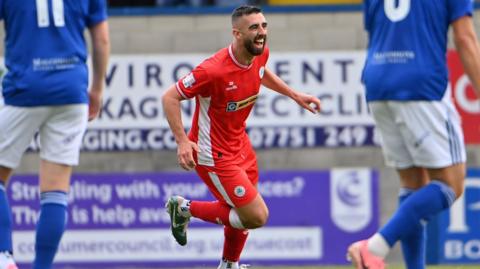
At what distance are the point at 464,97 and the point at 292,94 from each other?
4186mm

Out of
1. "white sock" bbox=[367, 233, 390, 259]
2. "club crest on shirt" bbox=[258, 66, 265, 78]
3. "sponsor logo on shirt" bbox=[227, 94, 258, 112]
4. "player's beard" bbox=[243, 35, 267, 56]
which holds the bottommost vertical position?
"white sock" bbox=[367, 233, 390, 259]

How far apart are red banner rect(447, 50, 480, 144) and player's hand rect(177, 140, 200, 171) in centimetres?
483

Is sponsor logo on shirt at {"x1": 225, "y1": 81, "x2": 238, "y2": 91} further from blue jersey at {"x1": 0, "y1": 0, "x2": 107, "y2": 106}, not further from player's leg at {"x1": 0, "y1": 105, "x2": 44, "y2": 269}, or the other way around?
player's leg at {"x1": 0, "y1": 105, "x2": 44, "y2": 269}

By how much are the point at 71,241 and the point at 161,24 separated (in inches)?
81.0

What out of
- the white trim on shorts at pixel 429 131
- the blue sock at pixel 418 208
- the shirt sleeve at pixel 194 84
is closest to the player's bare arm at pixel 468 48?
the white trim on shorts at pixel 429 131

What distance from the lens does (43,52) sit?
6.90m

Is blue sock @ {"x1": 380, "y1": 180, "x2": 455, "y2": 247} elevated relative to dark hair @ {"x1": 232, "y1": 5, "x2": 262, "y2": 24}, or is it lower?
lower

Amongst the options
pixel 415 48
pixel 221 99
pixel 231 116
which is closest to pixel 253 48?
pixel 221 99

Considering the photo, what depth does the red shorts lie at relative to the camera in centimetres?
789

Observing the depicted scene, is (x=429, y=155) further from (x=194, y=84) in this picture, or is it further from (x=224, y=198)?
(x=224, y=198)

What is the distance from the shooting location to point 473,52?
21.5 ft

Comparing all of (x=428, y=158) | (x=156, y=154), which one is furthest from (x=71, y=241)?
(x=428, y=158)

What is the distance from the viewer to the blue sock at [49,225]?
22.6 ft

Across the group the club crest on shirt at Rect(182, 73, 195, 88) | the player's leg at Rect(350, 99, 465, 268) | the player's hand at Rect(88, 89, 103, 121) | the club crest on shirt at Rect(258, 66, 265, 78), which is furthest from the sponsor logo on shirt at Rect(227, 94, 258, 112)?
the player's leg at Rect(350, 99, 465, 268)
